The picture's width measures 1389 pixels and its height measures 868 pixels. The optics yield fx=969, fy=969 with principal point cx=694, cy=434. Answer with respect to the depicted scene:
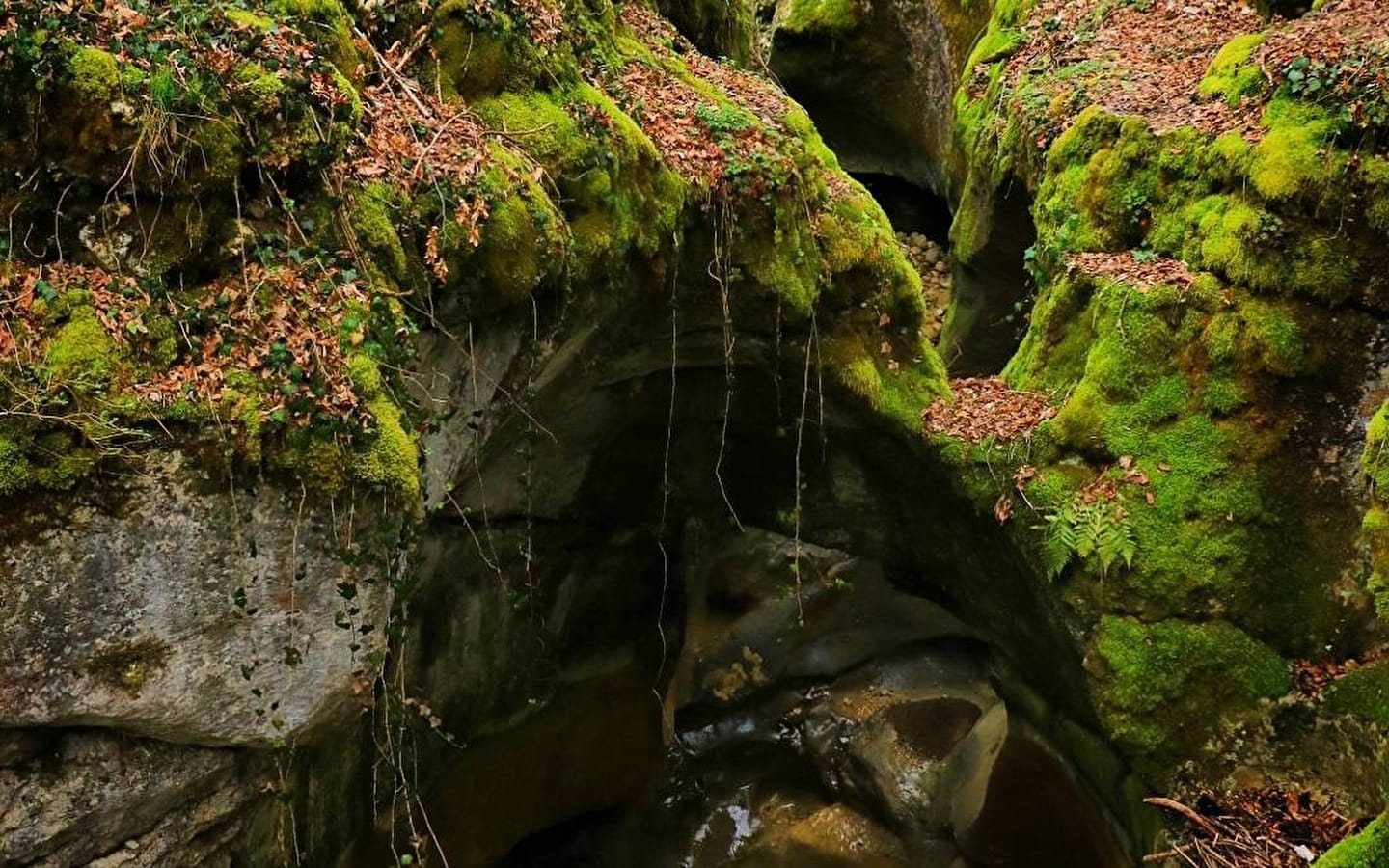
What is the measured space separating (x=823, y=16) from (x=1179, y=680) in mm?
12637

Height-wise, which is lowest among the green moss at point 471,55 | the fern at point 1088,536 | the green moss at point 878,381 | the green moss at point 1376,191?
the fern at point 1088,536

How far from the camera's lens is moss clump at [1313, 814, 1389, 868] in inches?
174

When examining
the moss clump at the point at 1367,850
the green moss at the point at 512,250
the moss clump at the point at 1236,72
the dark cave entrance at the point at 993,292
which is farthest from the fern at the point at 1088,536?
the dark cave entrance at the point at 993,292

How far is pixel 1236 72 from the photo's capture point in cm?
819

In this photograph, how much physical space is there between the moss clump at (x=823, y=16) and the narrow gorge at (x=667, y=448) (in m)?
3.45

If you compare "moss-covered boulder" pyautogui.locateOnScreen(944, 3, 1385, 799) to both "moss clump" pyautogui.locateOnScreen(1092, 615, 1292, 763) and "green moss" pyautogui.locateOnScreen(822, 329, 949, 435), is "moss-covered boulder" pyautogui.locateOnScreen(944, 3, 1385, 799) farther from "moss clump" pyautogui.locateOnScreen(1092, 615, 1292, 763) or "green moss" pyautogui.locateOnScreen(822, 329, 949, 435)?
"green moss" pyautogui.locateOnScreen(822, 329, 949, 435)

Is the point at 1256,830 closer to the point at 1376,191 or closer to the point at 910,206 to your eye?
the point at 1376,191

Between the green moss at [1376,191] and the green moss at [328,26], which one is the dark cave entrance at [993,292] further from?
the green moss at [328,26]

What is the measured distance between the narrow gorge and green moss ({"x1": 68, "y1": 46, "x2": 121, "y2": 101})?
0.03m

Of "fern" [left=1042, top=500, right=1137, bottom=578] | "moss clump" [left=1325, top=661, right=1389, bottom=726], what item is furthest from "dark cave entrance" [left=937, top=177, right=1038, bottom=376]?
"moss clump" [left=1325, top=661, right=1389, bottom=726]

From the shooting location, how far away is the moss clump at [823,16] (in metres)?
15.6

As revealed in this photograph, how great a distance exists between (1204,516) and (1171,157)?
3.26m

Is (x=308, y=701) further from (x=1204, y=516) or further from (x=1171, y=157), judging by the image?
(x=1171, y=157)

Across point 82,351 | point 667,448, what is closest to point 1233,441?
point 667,448
